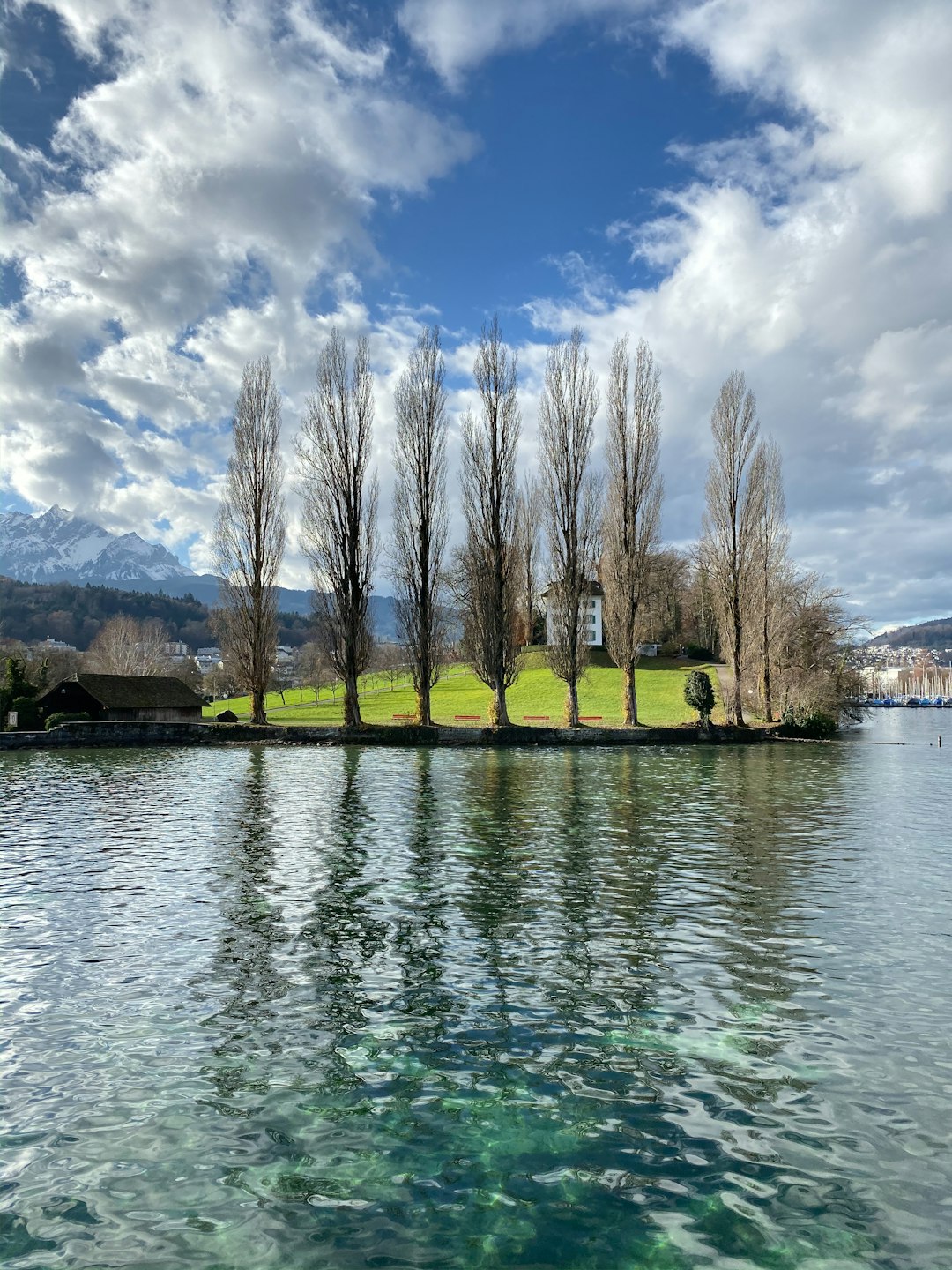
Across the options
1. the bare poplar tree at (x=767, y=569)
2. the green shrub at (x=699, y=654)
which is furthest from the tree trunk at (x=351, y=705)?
the green shrub at (x=699, y=654)

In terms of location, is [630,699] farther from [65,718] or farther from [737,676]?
[65,718]

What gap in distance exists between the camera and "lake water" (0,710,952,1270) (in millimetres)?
4277

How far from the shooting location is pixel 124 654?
9112 centimetres

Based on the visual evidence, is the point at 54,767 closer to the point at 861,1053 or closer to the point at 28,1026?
the point at 28,1026

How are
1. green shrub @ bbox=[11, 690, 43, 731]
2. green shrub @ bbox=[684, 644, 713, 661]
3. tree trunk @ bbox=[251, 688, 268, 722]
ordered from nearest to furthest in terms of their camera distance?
1. tree trunk @ bbox=[251, 688, 268, 722]
2. green shrub @ bbox=[11, 690, 43, 731]
3. green shrub @ bbox=[684, 644, 713, 661]

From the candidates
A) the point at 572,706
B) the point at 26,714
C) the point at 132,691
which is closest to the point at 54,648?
the point at 132,691

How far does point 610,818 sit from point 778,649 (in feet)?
113

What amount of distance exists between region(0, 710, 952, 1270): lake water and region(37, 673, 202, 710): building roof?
37560 millimetres

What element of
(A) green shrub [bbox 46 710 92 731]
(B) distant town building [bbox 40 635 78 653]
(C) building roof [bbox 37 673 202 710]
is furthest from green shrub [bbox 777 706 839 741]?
(B) distant town building [bbox 40 635 78 653]

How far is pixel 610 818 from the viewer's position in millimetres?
17844

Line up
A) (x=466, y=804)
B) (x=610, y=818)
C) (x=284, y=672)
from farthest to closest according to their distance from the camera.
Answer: (x=284, y=672)
(x=466, y=804)
(x=610, y=818)

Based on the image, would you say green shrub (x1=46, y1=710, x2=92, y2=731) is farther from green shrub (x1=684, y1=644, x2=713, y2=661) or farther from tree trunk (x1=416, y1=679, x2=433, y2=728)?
green shrub (x1=684, y1=644, x2=713, y2=661)

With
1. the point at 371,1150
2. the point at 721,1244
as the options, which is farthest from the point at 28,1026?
the point at 721,1244

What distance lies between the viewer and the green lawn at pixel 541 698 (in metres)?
54.1
